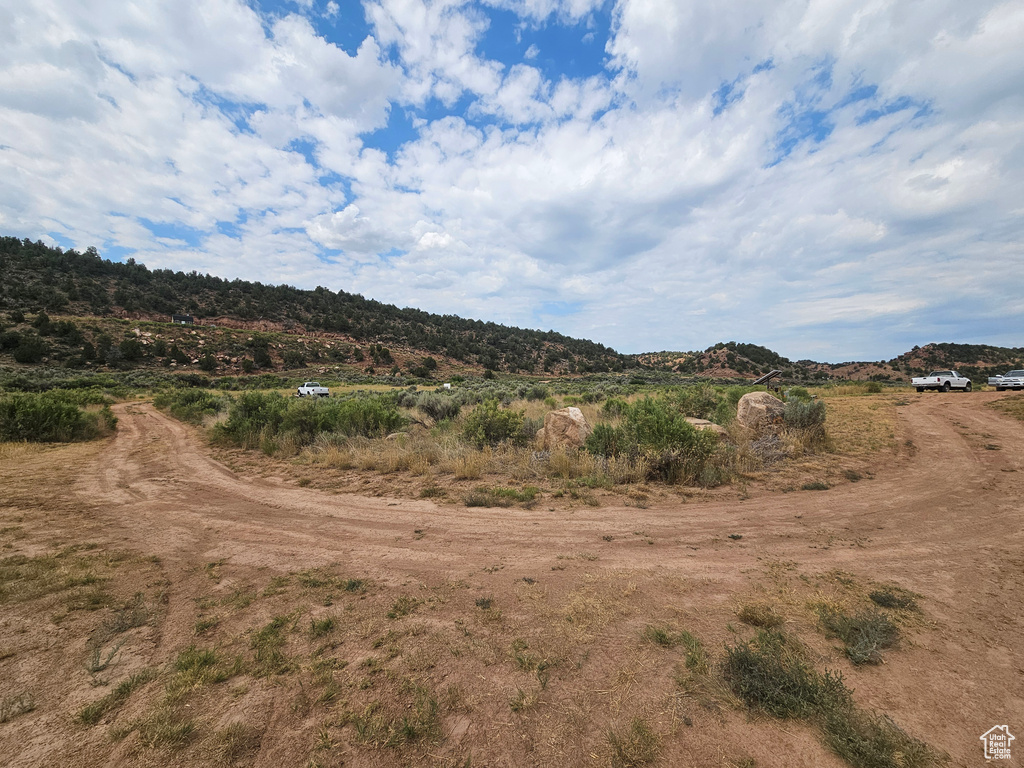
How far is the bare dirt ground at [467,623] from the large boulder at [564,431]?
318cm

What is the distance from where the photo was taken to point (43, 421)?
42.7 feet

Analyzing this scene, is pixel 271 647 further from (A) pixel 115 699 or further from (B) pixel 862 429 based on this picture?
(B) pixel 862 429

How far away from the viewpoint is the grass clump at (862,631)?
3.06 m

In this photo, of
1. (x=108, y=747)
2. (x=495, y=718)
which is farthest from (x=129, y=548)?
(x=495, y=718)

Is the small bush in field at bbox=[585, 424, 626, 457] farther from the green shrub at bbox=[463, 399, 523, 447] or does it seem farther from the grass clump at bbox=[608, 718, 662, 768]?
the grass clump at bbox=[608, 718, 662, 768]

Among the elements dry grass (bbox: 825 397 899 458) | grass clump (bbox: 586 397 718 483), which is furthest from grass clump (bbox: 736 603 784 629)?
dry grass (bbox: 825 397 899 458)

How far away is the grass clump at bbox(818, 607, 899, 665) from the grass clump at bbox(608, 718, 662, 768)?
6.34ft

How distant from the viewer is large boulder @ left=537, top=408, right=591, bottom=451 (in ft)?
32.1

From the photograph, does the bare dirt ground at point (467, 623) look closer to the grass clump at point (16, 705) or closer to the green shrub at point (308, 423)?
the grass clump at point (16, 705)

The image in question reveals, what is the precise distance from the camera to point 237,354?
5078 cm

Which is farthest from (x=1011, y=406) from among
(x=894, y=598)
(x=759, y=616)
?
(x=759, y=616)

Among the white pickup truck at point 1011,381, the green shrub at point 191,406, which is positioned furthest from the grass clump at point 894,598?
the white pickup truck at point 1011,381

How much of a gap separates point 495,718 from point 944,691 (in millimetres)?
3208

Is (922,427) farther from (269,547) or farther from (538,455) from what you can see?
(269,547)
